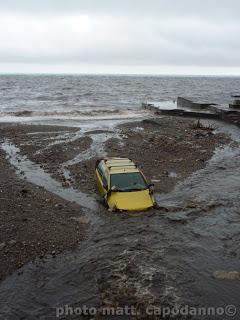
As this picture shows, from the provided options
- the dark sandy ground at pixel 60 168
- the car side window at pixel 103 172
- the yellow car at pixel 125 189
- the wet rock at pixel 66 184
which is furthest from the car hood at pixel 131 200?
the wet rock at pixel 66 184

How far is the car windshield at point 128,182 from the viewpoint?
58.2ft

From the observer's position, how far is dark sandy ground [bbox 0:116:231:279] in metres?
14.8

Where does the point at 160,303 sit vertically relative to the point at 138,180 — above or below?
below

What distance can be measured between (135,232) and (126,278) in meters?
3.35

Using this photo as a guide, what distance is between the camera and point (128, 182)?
18.0m

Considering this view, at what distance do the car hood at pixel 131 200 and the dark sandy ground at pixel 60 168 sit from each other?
1729 millimetres

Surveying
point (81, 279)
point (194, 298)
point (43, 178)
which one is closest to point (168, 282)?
point (194, 298)

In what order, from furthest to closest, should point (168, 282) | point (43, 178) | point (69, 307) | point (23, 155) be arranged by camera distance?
1. point (23, 155)
2. point (43, 178)
3. point (168, 282)
4. point (69, 307)

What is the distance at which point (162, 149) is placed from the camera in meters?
30.1

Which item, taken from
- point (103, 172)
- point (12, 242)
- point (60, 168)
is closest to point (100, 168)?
point (103, 172)

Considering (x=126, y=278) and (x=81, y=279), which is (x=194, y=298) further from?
(x=81, y=279)

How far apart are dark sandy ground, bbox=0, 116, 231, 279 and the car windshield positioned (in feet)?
6.83

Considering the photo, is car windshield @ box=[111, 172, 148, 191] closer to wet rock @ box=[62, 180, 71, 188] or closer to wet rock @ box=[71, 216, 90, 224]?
wet rock @ box=[71, 216, 90, 224]

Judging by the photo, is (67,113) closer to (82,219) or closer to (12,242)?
(82,219)
